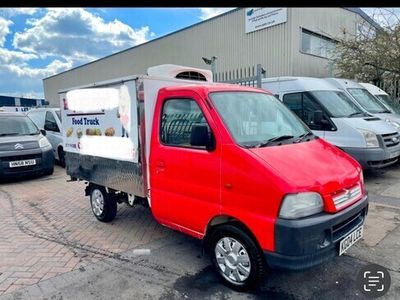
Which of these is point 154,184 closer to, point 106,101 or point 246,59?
point 106,101

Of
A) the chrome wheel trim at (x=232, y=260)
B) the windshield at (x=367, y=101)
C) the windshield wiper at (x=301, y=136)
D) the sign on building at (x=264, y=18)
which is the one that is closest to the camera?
the chrome wheel trim at (x=232, y=260)

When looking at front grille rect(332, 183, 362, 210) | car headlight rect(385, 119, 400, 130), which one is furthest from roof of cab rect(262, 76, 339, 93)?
front grille rect(332, 183, 362, 210)

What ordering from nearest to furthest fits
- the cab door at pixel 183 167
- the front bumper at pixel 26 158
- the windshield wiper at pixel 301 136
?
the cab door at pixel 183 167 < the windshield wiper at pixel 301 136 < the front bumper at pixel 26 158

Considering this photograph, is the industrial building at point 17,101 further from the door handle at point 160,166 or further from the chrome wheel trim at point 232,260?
the chrome wheel trim at point 232,260

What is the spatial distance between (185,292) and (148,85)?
2259mm

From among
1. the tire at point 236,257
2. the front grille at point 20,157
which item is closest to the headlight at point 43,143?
the front grille at point 20,157

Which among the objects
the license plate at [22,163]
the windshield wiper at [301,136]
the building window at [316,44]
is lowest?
the license plate at [22,163]

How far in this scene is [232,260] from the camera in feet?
10.1

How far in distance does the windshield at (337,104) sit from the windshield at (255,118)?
3.61 meters

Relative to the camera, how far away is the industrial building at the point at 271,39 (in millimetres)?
14844

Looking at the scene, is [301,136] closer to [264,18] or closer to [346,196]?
[346,196]

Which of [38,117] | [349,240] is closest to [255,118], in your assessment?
[349,240]

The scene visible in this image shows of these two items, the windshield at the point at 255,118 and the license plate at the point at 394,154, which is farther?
the license plate at the point at 394,154

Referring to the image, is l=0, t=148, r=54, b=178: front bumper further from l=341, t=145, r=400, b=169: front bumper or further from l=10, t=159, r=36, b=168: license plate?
l=341, t=145, r=400, b=169: front bumper
